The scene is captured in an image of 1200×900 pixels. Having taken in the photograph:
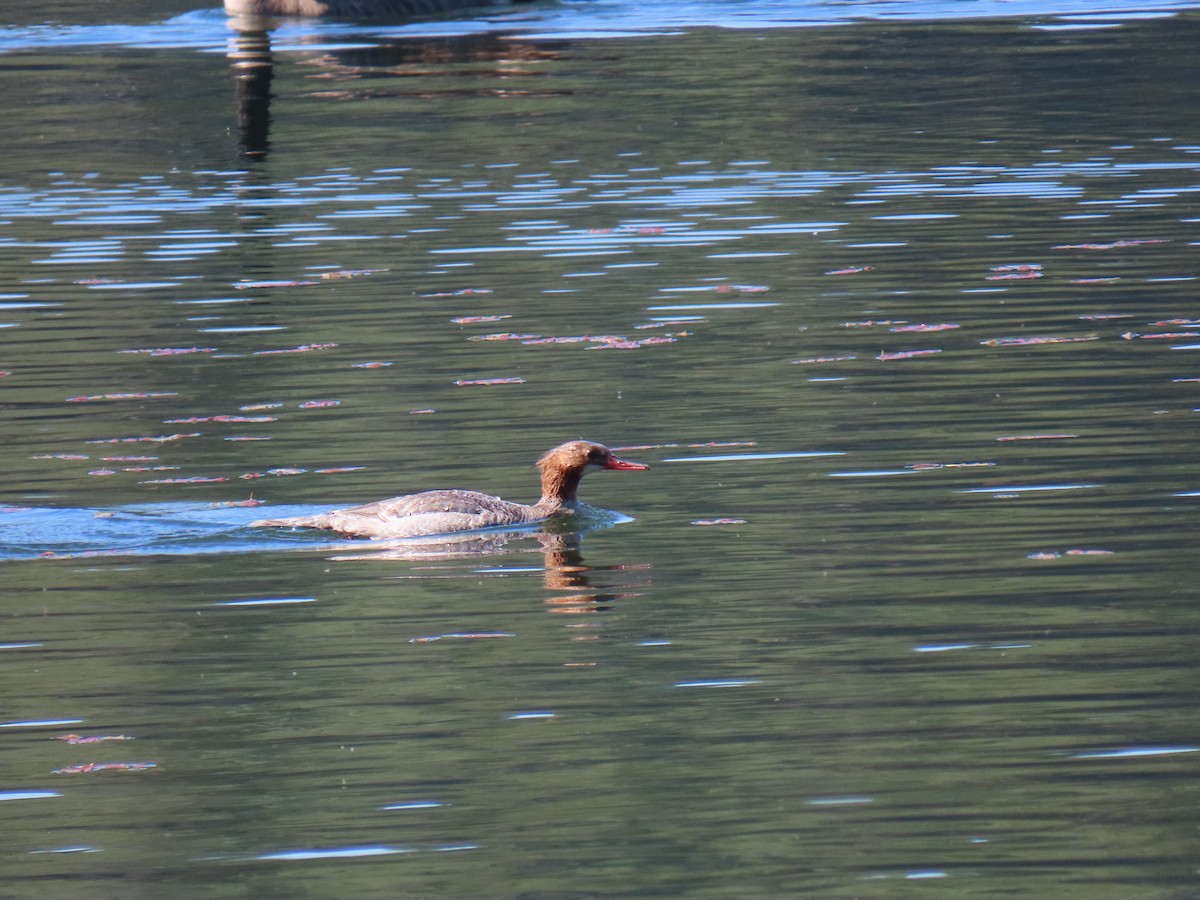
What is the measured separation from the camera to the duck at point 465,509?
1389cm

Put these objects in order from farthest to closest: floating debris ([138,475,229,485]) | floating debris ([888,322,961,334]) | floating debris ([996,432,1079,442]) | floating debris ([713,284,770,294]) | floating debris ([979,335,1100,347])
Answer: floating debris ([713,284,770,294]) → floating debris ([888,322,961,334]) → floating debris ([979,335,1100,347]) → floating debris ([996,432,1079,442]) → floating debris ([138,475,229,485])

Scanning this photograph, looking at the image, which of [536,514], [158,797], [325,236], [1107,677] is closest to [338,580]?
[536,514]

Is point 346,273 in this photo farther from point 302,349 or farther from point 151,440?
point 151,440

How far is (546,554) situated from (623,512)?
3.29 ft

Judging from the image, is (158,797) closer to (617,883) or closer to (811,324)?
(617,883)

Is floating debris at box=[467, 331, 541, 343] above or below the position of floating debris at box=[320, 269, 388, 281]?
above

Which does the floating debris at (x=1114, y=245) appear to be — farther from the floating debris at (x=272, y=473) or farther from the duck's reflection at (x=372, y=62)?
the duck's reflection at (x=372, y=62)

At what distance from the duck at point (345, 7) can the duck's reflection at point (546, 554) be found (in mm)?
36578

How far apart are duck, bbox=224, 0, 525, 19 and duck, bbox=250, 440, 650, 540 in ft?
118

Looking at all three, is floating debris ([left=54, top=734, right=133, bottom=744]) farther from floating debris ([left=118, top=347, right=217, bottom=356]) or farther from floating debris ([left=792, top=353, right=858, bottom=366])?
floating debris ([left=118, top=347, right=217, bottom=356])

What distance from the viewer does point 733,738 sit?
10039 millimetres

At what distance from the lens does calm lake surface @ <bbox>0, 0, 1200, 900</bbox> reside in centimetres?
916

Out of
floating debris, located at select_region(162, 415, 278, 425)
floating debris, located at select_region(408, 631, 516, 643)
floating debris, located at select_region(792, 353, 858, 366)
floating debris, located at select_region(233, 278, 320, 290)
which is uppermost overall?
floating debris, located at select_region(408, 631, 516, 643)

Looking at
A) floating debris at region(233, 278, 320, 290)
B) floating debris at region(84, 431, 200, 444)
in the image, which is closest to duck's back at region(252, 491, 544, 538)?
floating debris at region(84, 431, 200, 444)
